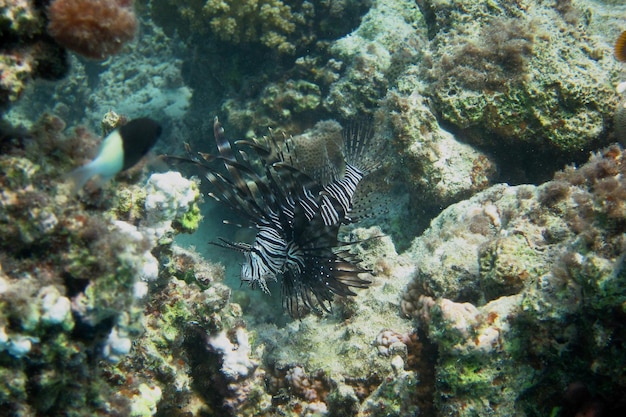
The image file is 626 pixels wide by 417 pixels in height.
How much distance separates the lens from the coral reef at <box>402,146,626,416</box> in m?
2.26

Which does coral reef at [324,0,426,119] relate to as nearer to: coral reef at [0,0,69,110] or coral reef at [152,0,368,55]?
coral reef at [152,0,368,55]

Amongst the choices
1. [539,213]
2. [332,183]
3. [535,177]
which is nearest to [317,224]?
[332,183]

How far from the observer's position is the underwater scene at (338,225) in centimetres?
179

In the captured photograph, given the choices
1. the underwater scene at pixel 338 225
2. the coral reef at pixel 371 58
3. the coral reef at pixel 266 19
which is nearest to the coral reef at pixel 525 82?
A: the underwater scene at pixel 338 225

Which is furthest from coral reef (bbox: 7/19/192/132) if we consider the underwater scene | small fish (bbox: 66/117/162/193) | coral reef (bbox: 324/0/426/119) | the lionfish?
small fish (bbox: 66/117/162/193)

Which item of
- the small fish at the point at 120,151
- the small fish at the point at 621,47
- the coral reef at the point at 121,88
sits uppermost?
the small fish at the point at 621,47

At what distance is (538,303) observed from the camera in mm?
2504

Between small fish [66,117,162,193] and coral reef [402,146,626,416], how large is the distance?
7.62ft

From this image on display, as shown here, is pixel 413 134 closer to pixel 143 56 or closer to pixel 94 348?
pixel 94 348

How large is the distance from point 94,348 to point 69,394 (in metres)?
0.28

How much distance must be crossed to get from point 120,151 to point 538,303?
8.69 feet

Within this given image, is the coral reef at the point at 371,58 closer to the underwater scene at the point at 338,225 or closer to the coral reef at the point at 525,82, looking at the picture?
the underwater scene at the point at 338,225

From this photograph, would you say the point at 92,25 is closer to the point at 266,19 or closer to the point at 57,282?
the point at 57,282

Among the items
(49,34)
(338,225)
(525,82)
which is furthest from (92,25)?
(525,82)
